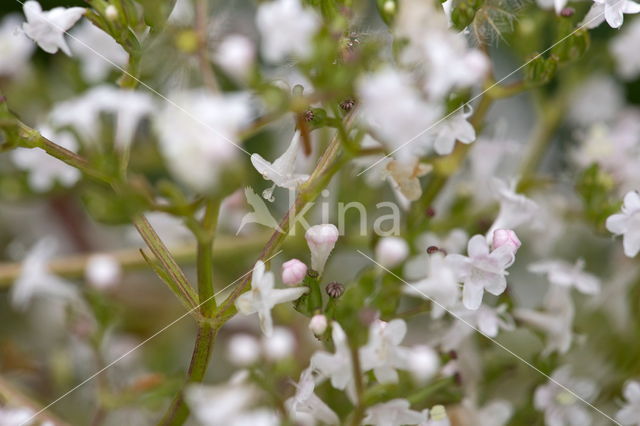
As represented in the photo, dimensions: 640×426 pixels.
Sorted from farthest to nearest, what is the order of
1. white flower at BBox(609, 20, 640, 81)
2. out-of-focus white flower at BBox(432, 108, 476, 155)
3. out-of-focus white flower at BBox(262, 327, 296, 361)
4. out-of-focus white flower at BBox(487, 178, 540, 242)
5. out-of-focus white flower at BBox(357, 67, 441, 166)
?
white flower at BBox(609, 20, 640, 81) → out-of-focus white flower at BBox(487, 178, 540, 242) → out-of-focus white flower at BBox(432, 108, 476, 155) → out-of-focus white flower at BBox(262, 327, 296, 361) → out-of-focus white flower at BBox(357, 67, 441, 166)

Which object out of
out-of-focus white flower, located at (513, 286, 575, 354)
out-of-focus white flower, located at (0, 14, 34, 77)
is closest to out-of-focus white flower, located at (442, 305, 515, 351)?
out-of-focus white flower, located at (513, 286, 575, 354)

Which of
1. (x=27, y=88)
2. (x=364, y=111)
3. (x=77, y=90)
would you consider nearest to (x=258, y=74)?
(x=364, y=111)

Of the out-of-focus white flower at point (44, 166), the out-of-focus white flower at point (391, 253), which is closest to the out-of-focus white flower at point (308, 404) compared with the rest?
the out-of-focus white flower at point (391, 253)

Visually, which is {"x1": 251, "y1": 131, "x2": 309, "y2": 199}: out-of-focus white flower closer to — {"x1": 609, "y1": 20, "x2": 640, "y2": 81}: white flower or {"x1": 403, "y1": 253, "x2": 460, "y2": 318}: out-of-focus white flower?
{"x1": 403, "y1": 253, "x2": 460, "y2": 318}: out-of-focus white flower

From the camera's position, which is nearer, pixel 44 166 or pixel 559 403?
pixel 559 403

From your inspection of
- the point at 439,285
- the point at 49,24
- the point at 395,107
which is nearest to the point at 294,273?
the point at 439,285

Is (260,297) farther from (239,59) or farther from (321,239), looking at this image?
(239,59)

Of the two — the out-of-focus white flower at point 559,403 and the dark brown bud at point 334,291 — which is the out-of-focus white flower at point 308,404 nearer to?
the dark brown bud at point 334,291
